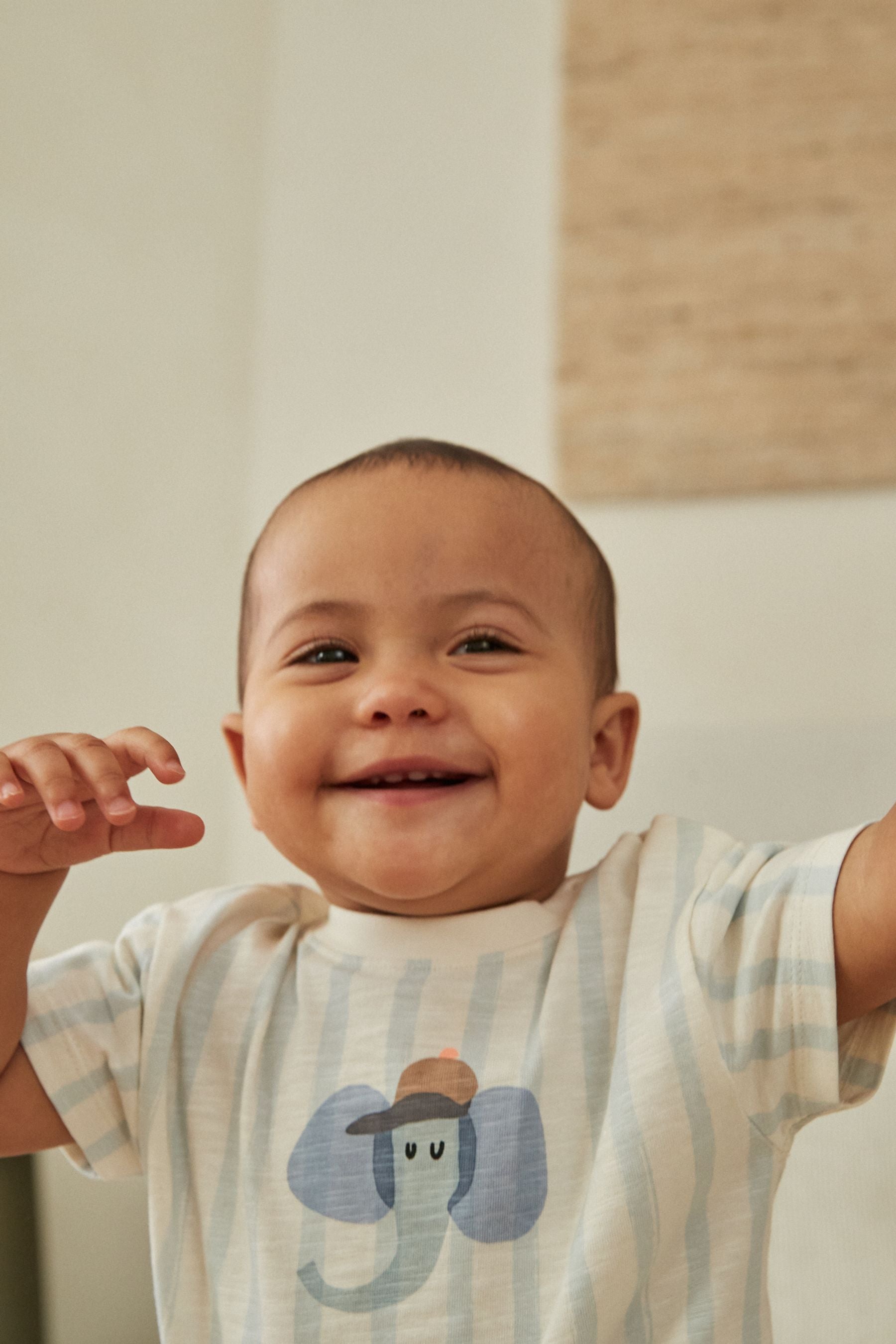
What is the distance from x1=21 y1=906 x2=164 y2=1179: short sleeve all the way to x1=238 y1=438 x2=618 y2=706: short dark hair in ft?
0.71

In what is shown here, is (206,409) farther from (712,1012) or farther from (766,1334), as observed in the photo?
(766,1334)

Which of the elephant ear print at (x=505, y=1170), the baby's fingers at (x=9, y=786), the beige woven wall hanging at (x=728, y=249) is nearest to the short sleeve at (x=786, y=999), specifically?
the elephant ear print at (x=505, y=1170)

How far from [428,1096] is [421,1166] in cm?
4

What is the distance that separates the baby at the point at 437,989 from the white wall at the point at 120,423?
1.20ft

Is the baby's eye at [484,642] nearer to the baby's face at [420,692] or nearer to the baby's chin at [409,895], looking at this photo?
the baby's face at [420,692]

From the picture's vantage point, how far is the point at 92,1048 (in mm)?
759

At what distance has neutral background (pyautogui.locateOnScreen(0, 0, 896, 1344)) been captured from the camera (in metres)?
1.14

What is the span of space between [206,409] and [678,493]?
0.59 meters

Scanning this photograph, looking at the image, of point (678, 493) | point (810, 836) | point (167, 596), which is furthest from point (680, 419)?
point (167, 596)

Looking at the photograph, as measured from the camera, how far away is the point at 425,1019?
75 centimetres

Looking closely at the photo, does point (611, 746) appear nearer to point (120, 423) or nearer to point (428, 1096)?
point (428, 1096)

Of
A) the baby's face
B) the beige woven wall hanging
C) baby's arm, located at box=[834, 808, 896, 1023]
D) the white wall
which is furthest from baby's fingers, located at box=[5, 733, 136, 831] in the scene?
the beige woven wall hanging

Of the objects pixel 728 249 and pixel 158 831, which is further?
pixel 728 249

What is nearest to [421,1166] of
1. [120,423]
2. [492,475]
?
[492,475]
